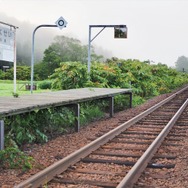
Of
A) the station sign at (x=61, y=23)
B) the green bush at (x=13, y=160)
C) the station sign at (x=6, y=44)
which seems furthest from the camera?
the station sign at (x=61, y=23)

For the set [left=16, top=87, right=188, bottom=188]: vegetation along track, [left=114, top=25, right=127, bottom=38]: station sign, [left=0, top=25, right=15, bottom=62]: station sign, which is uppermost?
[left=114, top=25, right=127, bottom=38]: station sign

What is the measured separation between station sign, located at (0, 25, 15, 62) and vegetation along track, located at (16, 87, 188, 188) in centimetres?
489

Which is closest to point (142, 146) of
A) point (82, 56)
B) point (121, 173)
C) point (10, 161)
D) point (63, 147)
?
point (63, 147)

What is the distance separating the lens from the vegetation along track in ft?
18.7

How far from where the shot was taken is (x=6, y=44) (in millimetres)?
13797

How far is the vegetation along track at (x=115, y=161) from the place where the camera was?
224 inches

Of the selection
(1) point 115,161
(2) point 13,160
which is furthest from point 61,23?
(2) point 13,160

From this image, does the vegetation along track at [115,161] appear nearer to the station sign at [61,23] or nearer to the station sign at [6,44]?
the station sign at [6,44]

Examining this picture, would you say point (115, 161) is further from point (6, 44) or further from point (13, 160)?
point (6, 44)

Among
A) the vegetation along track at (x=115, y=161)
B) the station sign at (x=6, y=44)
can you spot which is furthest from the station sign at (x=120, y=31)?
the vegetation along track at (x=115, y=161)

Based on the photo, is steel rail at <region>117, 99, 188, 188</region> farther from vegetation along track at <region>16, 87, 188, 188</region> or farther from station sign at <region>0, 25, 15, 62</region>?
station sign at <region>0, 25, 15, 62</region>

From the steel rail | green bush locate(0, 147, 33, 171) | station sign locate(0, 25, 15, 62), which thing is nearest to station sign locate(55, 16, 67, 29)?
station sign locate(0, 25, 15, 62)

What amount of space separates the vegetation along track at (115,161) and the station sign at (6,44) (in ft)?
16.0

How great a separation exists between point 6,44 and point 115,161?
801cm
